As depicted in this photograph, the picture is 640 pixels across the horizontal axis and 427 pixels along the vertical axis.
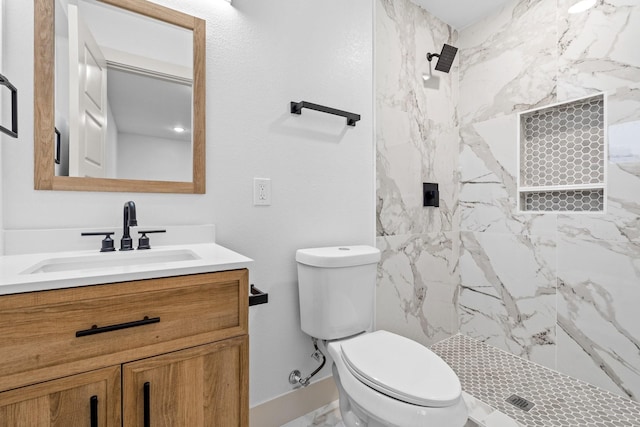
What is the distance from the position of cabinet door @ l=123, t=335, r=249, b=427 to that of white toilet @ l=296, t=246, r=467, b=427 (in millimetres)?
417

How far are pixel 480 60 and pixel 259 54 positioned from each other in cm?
158

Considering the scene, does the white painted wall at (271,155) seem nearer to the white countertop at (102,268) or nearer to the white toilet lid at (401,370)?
the white countertop at (102,268)

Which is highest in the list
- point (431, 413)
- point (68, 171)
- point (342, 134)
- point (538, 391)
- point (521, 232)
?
point (342, 134)

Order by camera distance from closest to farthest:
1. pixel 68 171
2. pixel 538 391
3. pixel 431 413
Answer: pixel 431 413, pixel 68 171, pixel 538 391

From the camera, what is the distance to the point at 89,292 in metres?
0.69

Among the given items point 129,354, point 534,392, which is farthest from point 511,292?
point 129,354

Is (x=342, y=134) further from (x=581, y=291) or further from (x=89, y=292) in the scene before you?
(x=581, y=291)

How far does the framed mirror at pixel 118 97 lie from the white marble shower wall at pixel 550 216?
1787mm

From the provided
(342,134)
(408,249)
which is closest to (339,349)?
(408,249)

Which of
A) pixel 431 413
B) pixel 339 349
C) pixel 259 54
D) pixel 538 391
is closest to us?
pixel 431 413

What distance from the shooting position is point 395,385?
0.98m

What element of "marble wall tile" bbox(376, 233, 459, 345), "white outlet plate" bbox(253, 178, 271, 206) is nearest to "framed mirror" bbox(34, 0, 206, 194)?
"white outlet plate" bbox(253, 178, 271, 206)

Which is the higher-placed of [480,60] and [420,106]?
[480,60]

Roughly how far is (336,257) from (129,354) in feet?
2.67
